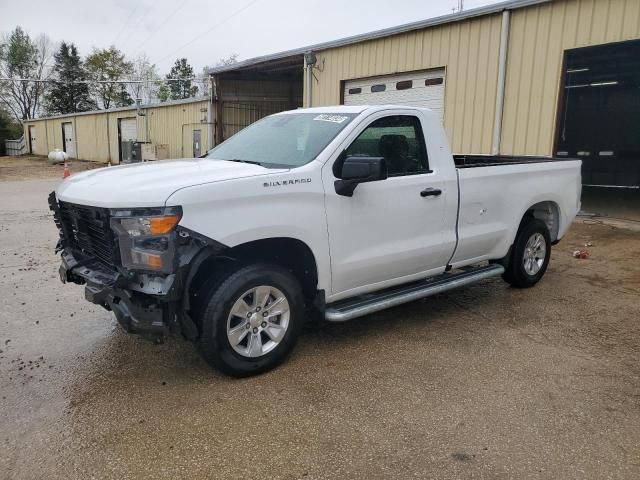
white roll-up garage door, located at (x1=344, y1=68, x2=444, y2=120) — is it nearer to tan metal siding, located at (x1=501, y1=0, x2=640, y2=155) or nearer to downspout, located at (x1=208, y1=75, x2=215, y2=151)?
tan metal siding, located at (x1=501, y1=0, x2=640, y2=155)

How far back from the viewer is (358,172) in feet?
12.8

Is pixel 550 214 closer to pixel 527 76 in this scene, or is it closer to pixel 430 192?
pixel 430 192

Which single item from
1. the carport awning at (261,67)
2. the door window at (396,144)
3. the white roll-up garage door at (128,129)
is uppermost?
the carport awning at (261,67)

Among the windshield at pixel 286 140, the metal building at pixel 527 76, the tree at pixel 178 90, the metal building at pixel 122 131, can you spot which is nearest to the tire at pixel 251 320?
the windshield at pixel 286 140

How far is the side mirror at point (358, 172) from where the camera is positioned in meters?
3.87

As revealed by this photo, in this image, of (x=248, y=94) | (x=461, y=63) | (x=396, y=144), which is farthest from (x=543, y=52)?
(x=248, y=94)

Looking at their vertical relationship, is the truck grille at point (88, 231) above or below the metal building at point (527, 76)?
below

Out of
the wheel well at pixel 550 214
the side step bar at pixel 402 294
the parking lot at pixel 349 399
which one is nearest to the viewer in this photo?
the parking lot at pixel 349 399

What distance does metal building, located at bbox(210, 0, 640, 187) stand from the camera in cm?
941

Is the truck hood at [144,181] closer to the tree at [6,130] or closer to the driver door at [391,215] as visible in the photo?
the driver door at [391,215]

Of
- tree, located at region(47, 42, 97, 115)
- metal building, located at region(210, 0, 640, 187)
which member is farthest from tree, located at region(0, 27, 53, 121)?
metal building, located at region(210, 0, 640, 187)

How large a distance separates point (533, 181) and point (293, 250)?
314 centimetres

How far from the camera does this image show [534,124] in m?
10.4

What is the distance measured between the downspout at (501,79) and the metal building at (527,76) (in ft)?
0.07
